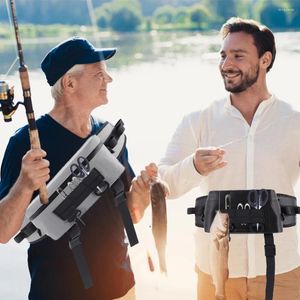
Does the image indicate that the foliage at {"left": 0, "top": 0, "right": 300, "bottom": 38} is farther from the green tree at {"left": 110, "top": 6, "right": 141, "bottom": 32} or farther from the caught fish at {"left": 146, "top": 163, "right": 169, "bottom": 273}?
the caught fish at {"left": 146, "top": 163, "right": 169, "bottom": 273}

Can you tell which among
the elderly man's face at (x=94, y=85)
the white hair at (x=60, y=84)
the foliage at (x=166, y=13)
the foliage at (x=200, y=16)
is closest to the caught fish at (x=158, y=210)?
the elderly man's face at (x=94, y=85)

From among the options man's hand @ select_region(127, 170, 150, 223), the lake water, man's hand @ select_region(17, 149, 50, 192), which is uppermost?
man's hand @ select_region(17, 149, 50, 192)

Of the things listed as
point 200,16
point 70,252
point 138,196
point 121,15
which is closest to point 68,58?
point 138,196

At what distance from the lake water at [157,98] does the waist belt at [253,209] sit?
0.40 metres

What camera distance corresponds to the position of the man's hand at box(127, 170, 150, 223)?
2.82 m

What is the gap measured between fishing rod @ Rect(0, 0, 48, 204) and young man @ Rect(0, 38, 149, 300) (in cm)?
7

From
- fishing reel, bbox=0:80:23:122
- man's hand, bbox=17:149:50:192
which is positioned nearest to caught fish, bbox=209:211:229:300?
man's hand, bbox=17:149:50:192

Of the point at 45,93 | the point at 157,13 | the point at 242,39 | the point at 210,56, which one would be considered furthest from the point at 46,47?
the point at 242,39

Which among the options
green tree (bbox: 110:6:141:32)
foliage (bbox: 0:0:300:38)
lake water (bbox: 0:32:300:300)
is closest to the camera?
lake water (bbox: 0:32:300:300)

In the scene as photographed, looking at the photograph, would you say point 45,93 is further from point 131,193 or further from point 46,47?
point 131,193

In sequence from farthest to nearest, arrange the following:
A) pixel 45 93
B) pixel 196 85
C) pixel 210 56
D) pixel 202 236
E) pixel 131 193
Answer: pixel 210 56 → pixel 196 85 → pixel 45 93 → pixel 202 236 → pixel 131 193

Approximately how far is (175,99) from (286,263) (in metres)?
17.6

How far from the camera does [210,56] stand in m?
24.2

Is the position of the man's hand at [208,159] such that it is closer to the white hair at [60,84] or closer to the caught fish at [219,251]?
the caught fish at [219,251]
